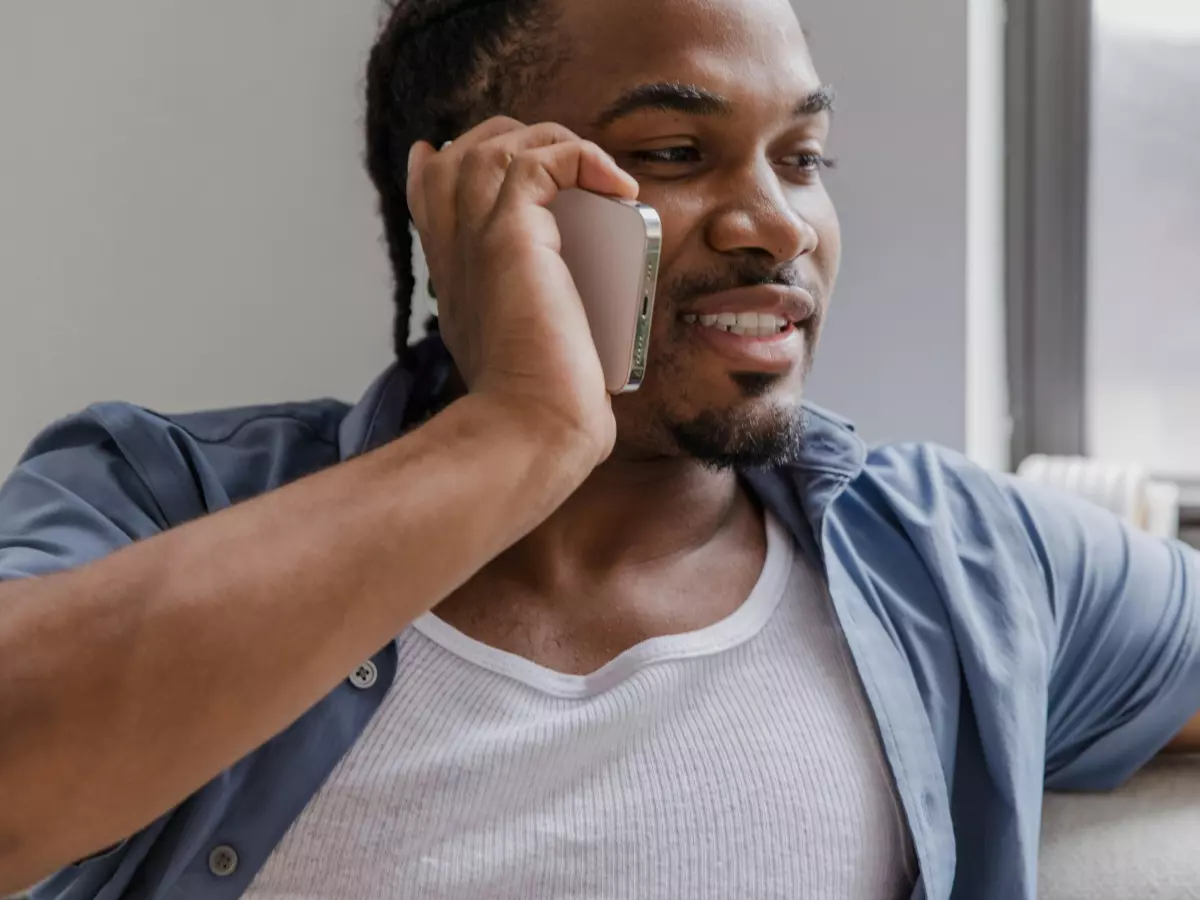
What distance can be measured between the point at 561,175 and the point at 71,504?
0.41 meters

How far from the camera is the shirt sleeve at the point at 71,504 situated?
2.55ft

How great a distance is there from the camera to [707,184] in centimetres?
94

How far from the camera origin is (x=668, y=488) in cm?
105

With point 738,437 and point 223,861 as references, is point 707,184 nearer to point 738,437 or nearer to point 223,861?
point 738,437

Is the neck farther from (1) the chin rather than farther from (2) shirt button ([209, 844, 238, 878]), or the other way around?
(2) shirt button ([209, 844, 238, 878])

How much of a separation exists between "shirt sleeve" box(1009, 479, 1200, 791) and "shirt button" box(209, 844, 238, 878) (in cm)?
69

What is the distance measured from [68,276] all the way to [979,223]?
1026mm

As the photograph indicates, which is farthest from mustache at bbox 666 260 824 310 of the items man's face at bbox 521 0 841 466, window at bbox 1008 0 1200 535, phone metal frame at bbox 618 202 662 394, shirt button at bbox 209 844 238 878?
window at bbox 1008 0 1200 535

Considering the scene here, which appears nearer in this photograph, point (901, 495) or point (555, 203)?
point (555, 203)

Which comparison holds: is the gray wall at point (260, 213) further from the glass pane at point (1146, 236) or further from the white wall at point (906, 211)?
the glass pane at point (1146, 236)

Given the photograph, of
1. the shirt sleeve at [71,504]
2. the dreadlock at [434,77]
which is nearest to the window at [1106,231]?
the dreadlock at [434,77]

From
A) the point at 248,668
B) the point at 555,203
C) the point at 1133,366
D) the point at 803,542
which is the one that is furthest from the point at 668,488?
the point at 1133,366

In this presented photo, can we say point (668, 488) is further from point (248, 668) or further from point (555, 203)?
point (248, 668)

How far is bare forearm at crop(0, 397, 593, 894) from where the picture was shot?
0.62m
